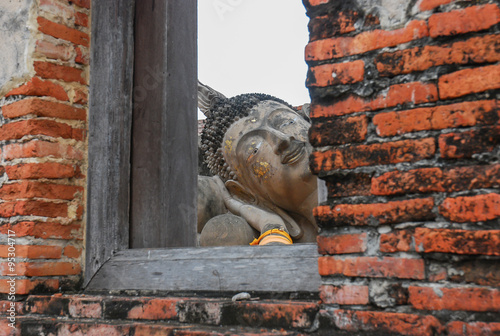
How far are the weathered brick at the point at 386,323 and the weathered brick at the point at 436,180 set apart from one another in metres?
0.35

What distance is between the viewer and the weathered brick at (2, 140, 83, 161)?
242 cm

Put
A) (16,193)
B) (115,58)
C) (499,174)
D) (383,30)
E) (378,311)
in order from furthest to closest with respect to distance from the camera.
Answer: (115,58) → (16,193) → (383,30) → (378,311) → (499,174)

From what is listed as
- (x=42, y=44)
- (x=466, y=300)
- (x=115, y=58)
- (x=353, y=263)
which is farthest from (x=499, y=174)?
(x=42, y=44)

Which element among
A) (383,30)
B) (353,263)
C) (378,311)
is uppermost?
(383,30)

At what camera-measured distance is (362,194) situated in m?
Result: 1.61

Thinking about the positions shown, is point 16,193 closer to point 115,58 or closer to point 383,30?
point 115,58

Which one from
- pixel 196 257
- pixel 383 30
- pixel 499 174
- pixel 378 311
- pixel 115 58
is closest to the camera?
pixel 499 174

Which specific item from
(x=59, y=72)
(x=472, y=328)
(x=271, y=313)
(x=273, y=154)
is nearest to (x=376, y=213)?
(x=472, y=328)

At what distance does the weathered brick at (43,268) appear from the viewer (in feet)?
7.79

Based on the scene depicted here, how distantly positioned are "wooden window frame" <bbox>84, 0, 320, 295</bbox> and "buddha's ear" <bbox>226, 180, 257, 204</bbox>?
5.32 ft

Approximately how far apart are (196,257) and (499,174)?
1.29 meters

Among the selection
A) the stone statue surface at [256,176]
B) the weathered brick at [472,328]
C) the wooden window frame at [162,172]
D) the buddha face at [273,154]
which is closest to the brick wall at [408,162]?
the weathered brick at [472,328]

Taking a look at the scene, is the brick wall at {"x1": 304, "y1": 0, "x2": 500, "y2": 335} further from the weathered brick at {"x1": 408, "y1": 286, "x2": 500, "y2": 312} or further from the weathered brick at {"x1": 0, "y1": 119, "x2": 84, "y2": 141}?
the weathered brick at {"x1": 0, "y1": 119, "x2": 84, "y2": 141}

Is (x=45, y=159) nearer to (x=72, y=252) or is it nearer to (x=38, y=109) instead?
(x=38, y=109)
